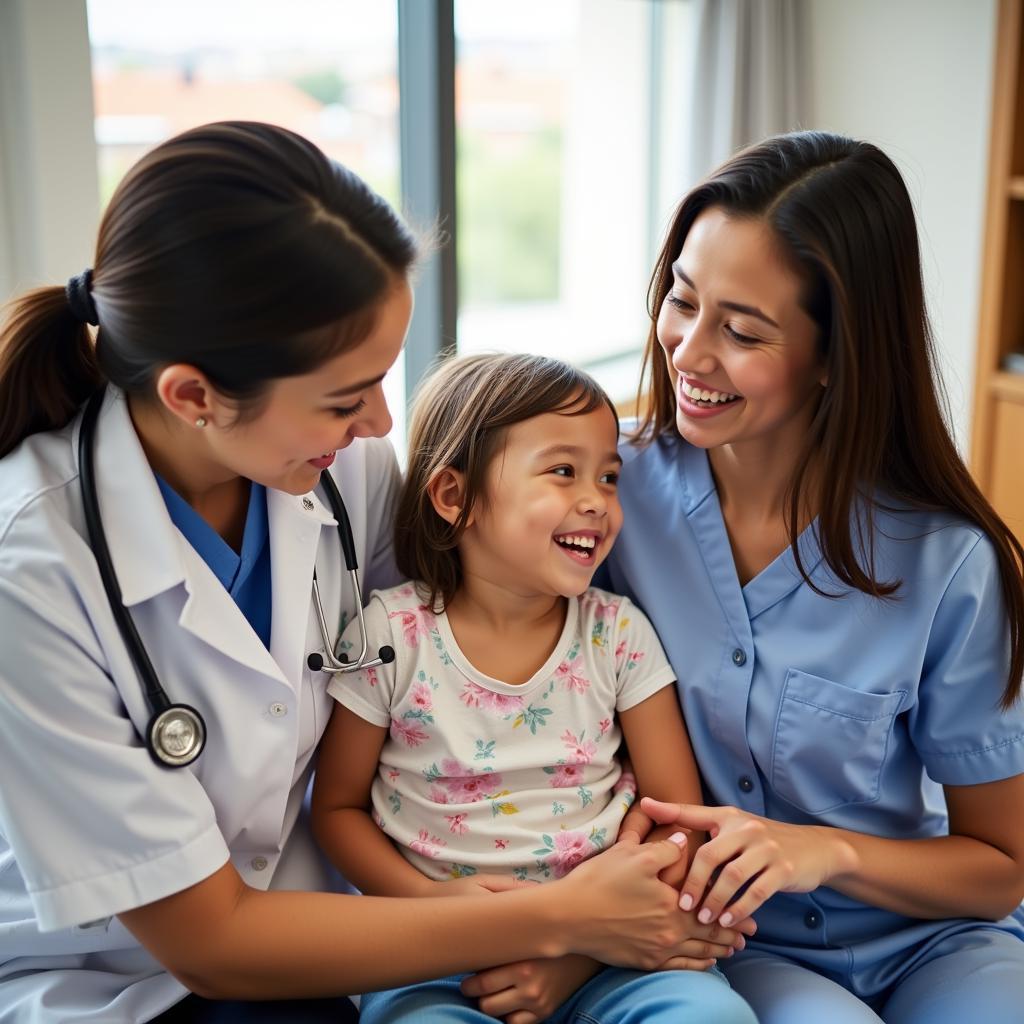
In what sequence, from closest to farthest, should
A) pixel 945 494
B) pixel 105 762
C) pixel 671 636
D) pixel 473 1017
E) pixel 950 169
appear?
→ pixel 105 762, pixel 473 1017, pixel 945 494, pixel 671 636, pixel 950 169

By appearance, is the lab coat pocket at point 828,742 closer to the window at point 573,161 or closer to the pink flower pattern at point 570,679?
the pink flower pattern at point 570,679

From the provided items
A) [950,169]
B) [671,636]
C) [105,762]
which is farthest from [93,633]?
[950,169]

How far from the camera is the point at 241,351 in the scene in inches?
46.2

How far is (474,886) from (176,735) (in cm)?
38

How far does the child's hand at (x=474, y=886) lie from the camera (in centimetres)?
137

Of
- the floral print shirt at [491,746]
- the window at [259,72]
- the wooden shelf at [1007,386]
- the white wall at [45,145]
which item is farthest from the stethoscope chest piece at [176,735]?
the wooden shelf at [1007,386]

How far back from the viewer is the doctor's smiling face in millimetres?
1216

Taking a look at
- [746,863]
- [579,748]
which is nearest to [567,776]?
[579,748]

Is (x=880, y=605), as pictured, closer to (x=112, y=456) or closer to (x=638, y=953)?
(x=638, y=953)

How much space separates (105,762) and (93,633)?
0.13 metres

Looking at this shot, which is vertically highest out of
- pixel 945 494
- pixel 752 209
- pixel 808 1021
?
pixel 752 209

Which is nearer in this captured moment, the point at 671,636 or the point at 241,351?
the point at 241,351

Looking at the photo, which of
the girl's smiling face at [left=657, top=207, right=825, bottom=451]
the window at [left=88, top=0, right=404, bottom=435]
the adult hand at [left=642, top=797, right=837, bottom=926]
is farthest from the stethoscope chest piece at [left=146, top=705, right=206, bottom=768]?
the window at [left=88, top=0, right=404, bottom=435]

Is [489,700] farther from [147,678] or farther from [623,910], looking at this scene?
[147,678]
